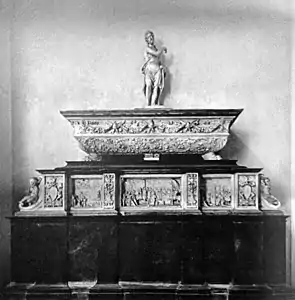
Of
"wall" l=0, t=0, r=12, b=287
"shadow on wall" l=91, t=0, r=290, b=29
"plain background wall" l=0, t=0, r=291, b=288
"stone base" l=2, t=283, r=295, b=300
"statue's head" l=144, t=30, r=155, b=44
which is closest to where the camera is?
"stone base" l=2, t=283, r=295, b=300

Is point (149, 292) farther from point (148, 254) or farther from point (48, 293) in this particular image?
point (48, 293)

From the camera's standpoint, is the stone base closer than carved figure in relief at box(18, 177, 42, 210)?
Yes

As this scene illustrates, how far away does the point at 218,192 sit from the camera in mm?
4555

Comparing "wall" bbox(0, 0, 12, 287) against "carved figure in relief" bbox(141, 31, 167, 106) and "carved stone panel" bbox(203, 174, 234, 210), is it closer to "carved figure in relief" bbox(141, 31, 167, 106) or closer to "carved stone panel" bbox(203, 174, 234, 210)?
"carved figure in relief" bbox(141, 31, 167, 106)

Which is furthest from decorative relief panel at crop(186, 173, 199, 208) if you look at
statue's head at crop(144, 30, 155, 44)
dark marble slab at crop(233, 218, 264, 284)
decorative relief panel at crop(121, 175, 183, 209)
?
statue's head at crop(144, 30, 155, 44)

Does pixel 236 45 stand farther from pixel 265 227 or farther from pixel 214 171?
pixel 265 227

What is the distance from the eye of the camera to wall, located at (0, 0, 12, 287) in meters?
4.64

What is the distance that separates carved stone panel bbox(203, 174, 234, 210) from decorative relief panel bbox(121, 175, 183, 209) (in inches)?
7.9

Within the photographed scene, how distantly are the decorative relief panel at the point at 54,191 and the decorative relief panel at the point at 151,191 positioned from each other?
456 mm

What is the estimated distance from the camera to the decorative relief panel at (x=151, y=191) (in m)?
4.54

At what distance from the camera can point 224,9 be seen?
504cm

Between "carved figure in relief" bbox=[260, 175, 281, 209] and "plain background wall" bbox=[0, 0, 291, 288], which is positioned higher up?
"plain background wall" bbox=[0, 0, 291, 288]

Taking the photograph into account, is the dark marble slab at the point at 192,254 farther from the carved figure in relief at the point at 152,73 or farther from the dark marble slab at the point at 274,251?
the carved figure in relief at the point at 152,73

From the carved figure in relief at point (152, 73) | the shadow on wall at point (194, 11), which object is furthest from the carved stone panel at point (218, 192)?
the shadow on wall at point (194, 11)
